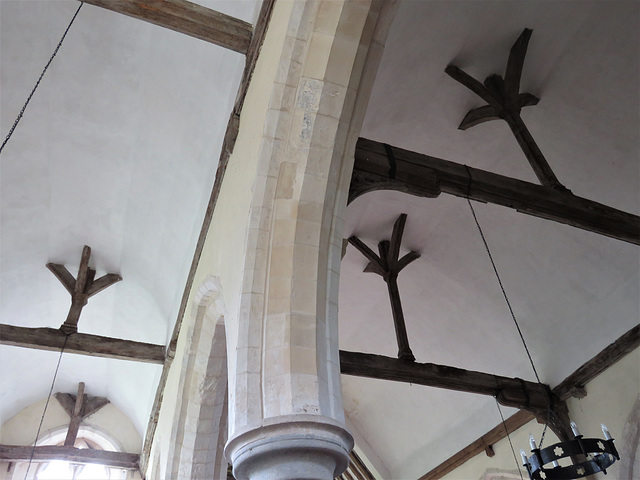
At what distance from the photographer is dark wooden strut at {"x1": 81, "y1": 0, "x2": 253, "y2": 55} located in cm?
420

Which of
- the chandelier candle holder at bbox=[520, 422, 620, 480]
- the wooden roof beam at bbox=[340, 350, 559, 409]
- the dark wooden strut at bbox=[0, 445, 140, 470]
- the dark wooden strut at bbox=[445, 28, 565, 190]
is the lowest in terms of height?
the chandelier candle holder at bbox=[520, 422, 620, 480]

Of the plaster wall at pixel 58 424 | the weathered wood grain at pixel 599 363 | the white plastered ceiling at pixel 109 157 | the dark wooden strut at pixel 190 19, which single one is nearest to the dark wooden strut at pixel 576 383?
the weathered wood grain at pixel 599 363

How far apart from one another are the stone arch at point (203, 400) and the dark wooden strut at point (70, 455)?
5.73 meters

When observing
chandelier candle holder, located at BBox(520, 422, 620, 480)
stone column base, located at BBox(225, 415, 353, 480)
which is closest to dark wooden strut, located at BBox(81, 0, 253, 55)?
stone column base, located at BBox(225, 415, 353, 480)

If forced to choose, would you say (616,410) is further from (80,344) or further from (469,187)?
(80,344)

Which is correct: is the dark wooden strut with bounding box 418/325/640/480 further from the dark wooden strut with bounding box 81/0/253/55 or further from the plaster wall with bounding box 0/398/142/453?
the plaster wall with bounding box 0/398/142/453

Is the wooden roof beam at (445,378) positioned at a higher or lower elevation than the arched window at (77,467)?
lower

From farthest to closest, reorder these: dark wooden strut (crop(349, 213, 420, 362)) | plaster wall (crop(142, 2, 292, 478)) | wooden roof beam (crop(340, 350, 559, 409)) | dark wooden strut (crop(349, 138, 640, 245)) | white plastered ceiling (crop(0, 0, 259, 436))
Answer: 1. dark wooden strut (crop(349, 213, 420, 362))
2. wooden roof beam (crop(340, 350, 559, 409))
3. white plastered ceiling (crop(0, 0, 259, 436))
4. dark wooden strut (crop(349, 138, 640, 245))
5. plaster wall (crop(142, 2, 292, 478))

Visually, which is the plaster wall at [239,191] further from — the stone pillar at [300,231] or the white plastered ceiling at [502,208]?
the white plastered ceiling at [502,208]

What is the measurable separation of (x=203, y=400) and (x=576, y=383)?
16.0 ft

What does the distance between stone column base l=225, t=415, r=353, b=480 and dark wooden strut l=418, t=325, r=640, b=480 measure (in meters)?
5.59

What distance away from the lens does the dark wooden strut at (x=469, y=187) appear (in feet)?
12.9

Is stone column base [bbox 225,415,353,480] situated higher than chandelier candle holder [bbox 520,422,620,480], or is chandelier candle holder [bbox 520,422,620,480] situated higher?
chandelier candle holder [bbox 520,422,620,480]

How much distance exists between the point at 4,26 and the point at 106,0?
2014 millimetres
